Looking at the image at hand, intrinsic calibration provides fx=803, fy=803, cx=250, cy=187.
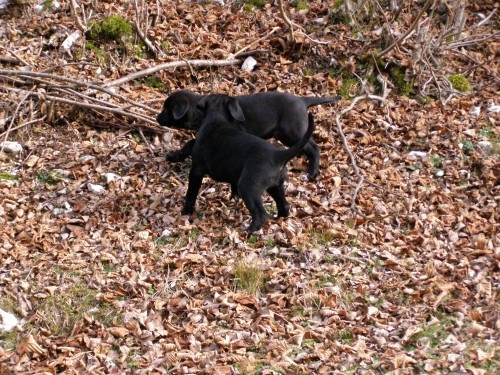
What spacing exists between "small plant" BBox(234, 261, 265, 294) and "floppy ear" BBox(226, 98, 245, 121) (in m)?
2.14

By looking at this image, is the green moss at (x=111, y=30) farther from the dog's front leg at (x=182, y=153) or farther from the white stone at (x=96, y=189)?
the white stone at (x=96, y=189)

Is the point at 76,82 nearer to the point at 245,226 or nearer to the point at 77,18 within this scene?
the point at 77,18

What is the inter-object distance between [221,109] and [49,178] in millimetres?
1978

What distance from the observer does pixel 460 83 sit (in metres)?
10.3

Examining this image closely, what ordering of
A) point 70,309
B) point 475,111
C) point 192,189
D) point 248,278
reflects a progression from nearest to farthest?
point 70,309 → point 248,278 → point 192,189 → point 475,111

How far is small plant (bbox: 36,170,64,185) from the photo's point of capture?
8531 millimetres

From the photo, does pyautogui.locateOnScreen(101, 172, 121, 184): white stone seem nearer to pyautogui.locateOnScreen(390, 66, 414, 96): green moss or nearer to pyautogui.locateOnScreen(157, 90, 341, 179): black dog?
pyautogui.locateOnScreen(157, 90, 341, 179): black dog

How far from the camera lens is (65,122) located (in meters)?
9.36

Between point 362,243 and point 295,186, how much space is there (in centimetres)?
137

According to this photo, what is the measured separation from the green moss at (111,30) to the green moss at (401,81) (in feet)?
11.3

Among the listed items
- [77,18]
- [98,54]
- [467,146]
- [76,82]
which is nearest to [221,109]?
[76,82]

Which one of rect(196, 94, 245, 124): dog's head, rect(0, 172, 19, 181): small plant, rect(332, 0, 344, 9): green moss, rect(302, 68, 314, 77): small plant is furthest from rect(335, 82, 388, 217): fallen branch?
rect(0, 172, 19, 181): small plant

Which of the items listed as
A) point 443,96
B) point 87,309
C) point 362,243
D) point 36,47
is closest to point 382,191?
point 362,243

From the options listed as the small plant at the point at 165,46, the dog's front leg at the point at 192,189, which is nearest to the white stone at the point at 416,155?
the dog's front leg at the point at 192,189
